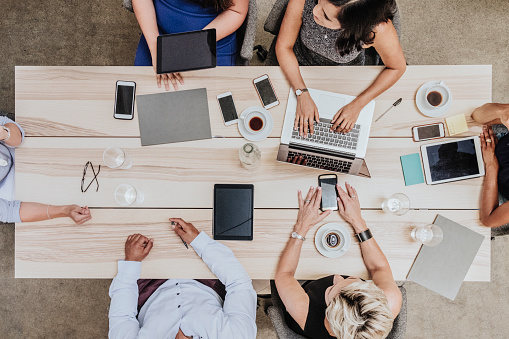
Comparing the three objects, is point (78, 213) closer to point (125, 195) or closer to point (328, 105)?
point (125, 195)

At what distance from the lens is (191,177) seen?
151 cm

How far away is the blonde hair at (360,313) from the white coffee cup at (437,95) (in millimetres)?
821

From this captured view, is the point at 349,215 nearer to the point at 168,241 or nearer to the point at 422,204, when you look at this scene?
the point at 422,204

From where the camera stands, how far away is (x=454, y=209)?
1505 millimetres

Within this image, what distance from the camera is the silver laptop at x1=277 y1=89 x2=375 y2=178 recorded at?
150 centimetres

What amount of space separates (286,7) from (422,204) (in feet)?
3.55

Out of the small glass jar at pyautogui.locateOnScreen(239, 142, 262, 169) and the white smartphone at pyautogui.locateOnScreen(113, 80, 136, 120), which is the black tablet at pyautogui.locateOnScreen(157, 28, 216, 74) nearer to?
the white smartphone at pyautogui.locateOnScreen(113, 80, 136, 120)

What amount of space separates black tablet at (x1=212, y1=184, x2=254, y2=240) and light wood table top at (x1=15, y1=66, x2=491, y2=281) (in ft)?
0.11

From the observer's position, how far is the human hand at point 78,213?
146 cm

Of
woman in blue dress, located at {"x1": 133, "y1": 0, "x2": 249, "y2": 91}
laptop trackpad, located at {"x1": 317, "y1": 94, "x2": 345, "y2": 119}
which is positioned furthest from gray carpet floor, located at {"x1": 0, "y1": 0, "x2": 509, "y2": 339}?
laptop trackpad, located at {"x1": 317, "y1": 94, "x2": 345, "y2": 119}

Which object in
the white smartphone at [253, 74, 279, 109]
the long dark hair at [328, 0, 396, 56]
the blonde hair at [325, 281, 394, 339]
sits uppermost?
the long dark hair at [328, 0, 396, 56]

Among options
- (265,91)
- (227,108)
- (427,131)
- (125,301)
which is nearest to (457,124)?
(427,131)

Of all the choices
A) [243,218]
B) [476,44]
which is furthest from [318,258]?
[476,44]

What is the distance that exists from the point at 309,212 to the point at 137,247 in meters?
0.73
